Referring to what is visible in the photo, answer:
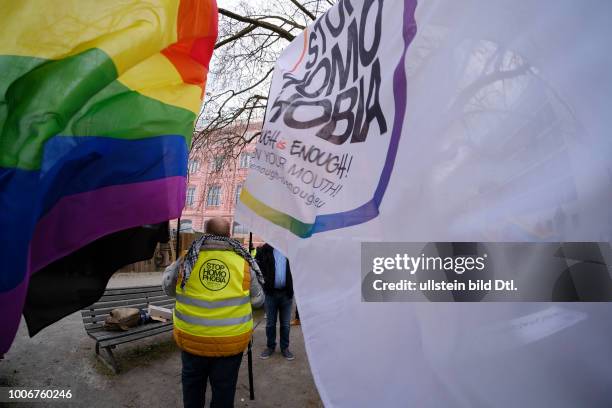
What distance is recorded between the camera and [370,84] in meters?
1.43

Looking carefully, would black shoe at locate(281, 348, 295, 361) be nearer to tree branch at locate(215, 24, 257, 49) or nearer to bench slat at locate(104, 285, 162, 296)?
bench slat at locate(104, 285, 162, 296)

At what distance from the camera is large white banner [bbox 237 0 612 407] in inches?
34.4

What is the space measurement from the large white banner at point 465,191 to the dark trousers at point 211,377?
5.10 ft

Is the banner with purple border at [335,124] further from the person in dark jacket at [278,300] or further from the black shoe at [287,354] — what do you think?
the black shoe at [287,354]

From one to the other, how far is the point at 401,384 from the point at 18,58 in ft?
5.90

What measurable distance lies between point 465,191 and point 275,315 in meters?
4.21

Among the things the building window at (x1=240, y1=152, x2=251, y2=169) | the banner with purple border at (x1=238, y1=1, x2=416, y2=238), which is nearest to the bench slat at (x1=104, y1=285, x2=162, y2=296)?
the building window at (x1=240, y1=152, x2=251, y2=169)

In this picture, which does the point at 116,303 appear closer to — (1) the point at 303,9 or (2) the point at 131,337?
(2) the point at 131,337

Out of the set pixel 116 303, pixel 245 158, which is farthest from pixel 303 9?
pixel 116 303

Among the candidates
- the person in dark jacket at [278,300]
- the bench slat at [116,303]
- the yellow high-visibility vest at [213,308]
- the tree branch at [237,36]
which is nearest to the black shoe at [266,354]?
the person in dark jacket at [278,300]

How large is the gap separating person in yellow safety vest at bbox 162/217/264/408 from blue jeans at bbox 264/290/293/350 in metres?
2.15

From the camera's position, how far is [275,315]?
4785 mm

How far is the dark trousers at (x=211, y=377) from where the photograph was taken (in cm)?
252

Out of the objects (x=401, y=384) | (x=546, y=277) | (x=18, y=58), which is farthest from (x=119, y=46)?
(x=546, y=277)
